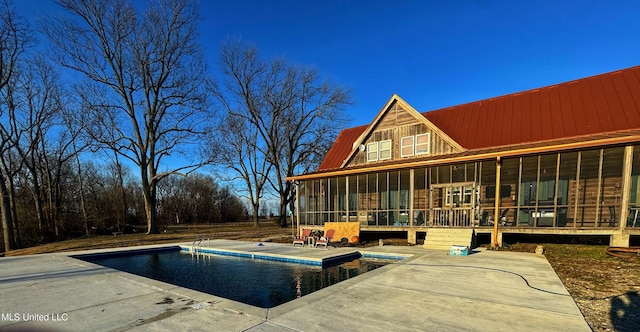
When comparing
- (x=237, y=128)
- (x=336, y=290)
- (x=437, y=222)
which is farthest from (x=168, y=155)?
(x=336, y=290)

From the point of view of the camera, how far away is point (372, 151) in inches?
675

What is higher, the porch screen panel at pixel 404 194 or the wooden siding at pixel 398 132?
the wooden siding at pixel 398 132

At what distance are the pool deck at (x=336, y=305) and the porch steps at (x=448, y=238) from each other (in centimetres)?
357

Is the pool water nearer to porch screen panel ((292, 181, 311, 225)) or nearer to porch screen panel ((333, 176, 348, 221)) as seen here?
porch screen panel ((333, 176, 348, 221))

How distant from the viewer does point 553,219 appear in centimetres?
1077

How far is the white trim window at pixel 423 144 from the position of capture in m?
15.3

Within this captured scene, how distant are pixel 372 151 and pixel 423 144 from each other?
117 inches

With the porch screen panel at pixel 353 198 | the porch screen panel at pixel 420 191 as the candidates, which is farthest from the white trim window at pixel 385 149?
the porch screen panel at pixel 353 198

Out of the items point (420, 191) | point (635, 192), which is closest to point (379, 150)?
point (420, 191)

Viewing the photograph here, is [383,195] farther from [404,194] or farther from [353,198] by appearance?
[353,198]

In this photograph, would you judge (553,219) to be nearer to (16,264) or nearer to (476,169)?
(476,169)

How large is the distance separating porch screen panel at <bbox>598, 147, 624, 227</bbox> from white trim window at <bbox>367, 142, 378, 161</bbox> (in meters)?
9.65

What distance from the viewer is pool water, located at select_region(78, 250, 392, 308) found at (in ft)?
24.2

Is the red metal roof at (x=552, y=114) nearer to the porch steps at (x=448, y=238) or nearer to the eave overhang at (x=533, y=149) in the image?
the eave overhang at (x=533, y=149)
